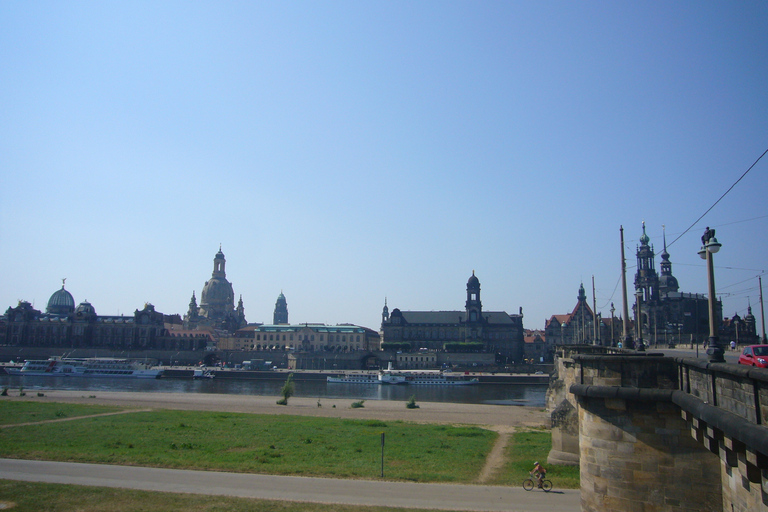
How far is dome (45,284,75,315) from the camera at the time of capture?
168500 mm

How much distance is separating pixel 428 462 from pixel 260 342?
436ft

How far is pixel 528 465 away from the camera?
26453 millimetres

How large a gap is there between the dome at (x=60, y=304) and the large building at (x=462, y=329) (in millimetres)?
97367

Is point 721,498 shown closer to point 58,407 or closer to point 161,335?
point 58,407

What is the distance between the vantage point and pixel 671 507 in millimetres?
13641

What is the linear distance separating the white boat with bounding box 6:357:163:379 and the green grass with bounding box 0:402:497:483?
239 ft

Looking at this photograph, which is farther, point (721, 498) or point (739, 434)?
point (721, 498)

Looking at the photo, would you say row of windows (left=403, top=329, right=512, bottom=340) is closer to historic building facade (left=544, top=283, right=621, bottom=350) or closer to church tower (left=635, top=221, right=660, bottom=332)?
historic building facade (left=544, top=283, right=621, bottom=350)

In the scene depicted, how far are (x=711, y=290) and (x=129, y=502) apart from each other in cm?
1800

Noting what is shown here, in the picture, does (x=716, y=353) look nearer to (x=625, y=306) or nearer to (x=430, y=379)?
(x=625, y=306)

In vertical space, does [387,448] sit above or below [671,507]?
below

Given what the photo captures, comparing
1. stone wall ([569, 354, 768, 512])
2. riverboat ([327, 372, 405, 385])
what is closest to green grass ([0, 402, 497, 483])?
stone wall ([569, 354, 768, 512])

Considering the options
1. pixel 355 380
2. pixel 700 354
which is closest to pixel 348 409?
pixel 700 354

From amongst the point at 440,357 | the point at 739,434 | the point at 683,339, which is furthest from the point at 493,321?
the point at 739,434
